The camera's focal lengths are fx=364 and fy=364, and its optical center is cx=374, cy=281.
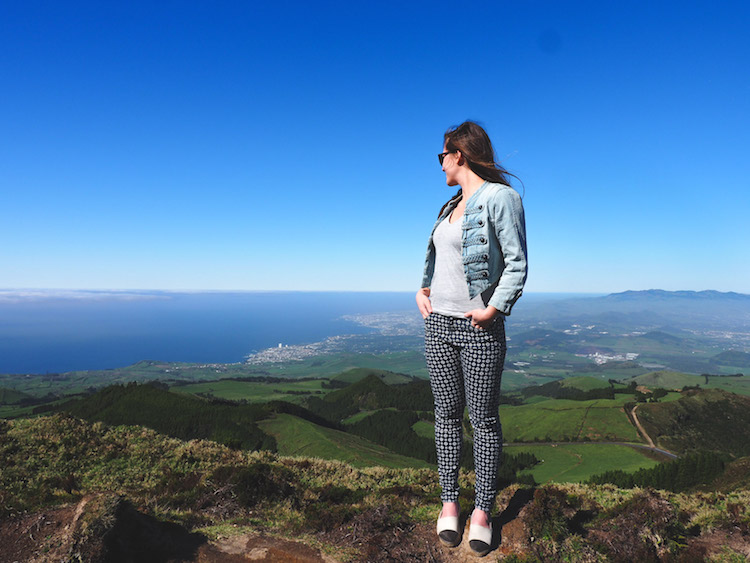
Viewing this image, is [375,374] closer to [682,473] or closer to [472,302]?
[682,473]

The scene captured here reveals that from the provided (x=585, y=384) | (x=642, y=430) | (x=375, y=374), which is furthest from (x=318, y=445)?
(x=585, y=384)

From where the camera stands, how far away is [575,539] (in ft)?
12.6

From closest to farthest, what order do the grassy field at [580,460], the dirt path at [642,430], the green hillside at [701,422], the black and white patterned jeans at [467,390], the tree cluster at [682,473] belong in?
the black and white patterned jeans at [467,390] < the tree cluster at [682,473] < the grassy field at [580,460] < the dirt path at [642,430] < the green hillside at [701,422]

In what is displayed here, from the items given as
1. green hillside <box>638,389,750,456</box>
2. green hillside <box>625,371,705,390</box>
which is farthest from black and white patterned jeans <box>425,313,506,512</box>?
green hillside <box>625,371,705,390</box>

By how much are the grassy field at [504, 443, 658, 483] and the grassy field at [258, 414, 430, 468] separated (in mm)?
22627

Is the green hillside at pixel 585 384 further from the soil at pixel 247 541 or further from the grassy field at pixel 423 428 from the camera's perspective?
the soil at pixel 247 541

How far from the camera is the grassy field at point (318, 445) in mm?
41938

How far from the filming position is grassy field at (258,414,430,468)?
41.9m

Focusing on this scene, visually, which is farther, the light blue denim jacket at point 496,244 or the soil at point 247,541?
the soil at point 247,541

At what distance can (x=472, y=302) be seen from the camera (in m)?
3.38

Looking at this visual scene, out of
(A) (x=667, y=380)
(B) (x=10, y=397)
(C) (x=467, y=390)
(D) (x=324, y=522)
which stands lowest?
(A) (x=667, y=380)

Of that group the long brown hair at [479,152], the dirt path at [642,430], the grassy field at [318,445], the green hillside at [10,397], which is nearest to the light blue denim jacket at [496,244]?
the long brown hair at [479,152]

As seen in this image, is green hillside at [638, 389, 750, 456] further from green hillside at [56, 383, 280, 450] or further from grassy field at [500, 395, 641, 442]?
green hillside at [56, 383, 280, 450]

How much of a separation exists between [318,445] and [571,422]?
226ft
